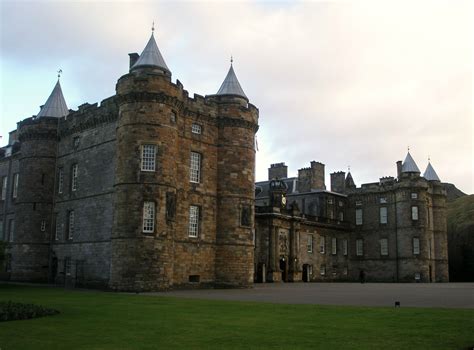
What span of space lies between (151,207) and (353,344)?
2130cm

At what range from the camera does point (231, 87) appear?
3869 centimetres

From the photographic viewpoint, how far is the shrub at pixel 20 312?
1482 cm

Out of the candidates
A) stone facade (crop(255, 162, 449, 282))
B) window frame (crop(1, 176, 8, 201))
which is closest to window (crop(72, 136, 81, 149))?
window frame (crop(1, 176, 8, 201))

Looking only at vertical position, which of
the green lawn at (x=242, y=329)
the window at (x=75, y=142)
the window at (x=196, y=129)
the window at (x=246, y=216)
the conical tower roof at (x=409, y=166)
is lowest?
the green lawn at (x=242, y=329)

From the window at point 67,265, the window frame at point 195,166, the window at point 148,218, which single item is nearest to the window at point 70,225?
the window at point 67,265

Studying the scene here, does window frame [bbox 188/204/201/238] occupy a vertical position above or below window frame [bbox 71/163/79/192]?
below

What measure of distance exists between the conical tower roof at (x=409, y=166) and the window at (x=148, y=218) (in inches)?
1558

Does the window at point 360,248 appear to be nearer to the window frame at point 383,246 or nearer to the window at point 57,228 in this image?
the window frame at point 383,246

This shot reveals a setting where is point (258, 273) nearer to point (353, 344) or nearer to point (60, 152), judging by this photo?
point (60, 152)

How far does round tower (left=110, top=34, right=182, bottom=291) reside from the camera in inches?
1179

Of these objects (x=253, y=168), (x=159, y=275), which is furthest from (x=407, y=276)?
(x=159, y=275)

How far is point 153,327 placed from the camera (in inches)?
524

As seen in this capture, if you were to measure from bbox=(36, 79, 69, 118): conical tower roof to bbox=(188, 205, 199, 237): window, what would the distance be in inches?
526

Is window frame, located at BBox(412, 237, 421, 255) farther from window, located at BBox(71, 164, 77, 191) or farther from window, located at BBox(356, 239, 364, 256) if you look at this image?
window, located at BBox(71, 164, 77, 191)
